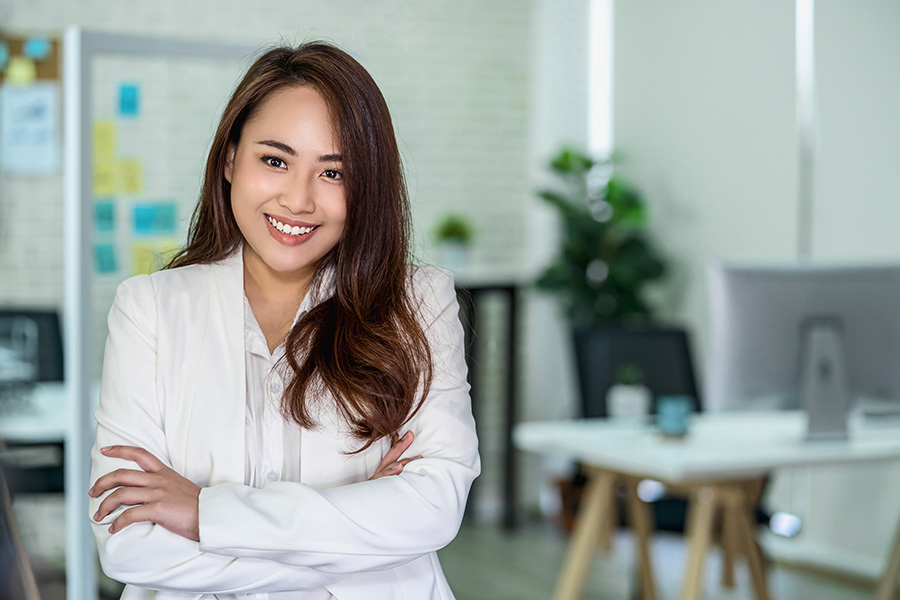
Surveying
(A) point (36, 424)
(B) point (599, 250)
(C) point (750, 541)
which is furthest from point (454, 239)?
(A) point (36, 424)

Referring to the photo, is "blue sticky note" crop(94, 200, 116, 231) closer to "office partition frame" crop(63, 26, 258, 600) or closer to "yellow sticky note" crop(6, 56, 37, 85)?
"office partition frame" crop(63, 26, 258, 600)

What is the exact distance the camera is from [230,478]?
1.23 metres

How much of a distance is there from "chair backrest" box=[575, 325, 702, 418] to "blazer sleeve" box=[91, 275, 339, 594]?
2.51m

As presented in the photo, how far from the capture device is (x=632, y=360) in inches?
146

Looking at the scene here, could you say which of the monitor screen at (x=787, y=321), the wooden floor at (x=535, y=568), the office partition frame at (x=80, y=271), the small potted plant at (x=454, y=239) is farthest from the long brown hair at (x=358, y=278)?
the small potted plant at (x=454, y=239)

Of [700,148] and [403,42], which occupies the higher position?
[403,42]

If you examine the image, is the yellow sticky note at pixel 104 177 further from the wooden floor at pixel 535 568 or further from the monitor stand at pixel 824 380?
the monitor stand at pixel 824 380

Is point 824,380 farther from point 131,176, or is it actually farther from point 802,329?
point 131,176

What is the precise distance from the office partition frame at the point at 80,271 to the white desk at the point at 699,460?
1.33 metres

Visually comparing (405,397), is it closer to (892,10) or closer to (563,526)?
(892,10)

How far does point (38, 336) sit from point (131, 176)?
1.00 meters

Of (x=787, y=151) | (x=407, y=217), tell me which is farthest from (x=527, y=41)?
(x=407, y=217)

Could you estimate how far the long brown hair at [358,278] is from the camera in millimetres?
1236

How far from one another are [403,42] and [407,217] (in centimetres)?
432
